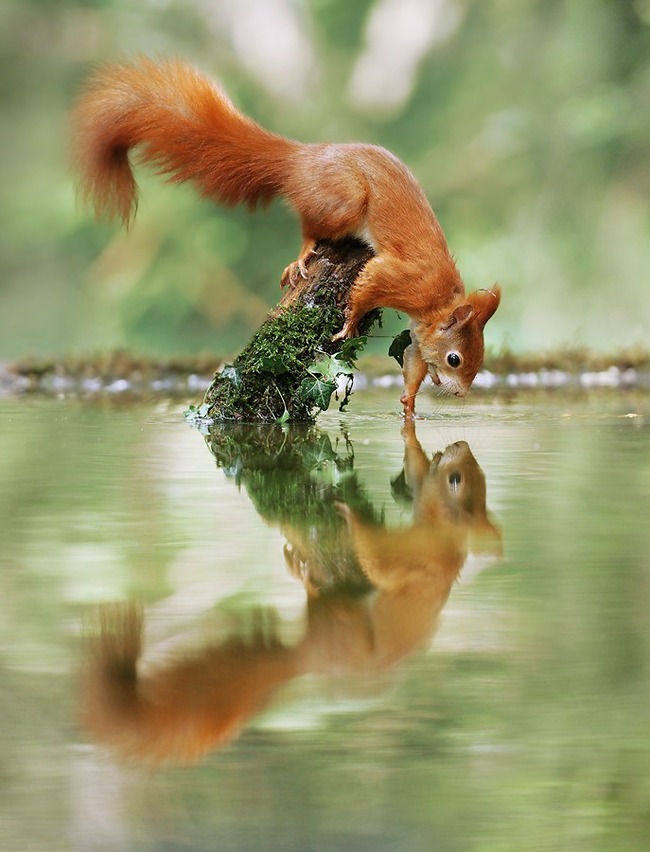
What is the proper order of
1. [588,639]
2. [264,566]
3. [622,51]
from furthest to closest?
[622,51], [264,566], [588,639]

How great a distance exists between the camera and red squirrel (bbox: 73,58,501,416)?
12.1 ft

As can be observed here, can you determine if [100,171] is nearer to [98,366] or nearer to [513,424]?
[513,424]

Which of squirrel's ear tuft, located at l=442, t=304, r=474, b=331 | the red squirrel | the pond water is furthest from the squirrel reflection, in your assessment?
the red squirrel

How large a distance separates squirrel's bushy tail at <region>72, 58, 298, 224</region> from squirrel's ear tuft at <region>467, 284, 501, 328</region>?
0.69 m

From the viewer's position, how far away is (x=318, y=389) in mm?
3818

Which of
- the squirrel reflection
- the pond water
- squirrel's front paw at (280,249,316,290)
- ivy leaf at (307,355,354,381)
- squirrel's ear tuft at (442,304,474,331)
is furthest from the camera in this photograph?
squirrel's front paw at (280,249,316,290)

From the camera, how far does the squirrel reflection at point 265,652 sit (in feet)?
3.32

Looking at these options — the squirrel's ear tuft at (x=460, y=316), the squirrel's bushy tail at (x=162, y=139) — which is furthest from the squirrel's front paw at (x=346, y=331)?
the squirrel's bushy tail at (x=162, y=139)

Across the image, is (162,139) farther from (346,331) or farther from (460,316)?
(460,316)

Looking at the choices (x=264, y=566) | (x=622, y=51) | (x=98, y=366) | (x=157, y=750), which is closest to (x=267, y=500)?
(x=264, y=566)

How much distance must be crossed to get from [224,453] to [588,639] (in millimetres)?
Answer: 1940

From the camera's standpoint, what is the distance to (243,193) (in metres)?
3.92

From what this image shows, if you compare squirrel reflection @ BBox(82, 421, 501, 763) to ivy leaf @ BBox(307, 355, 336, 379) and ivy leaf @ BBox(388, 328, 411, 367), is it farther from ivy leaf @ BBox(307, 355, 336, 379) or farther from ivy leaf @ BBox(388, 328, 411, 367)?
ivy leaf @ BBox(388, 328, 411, 367)

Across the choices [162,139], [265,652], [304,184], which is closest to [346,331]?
[304,184]
